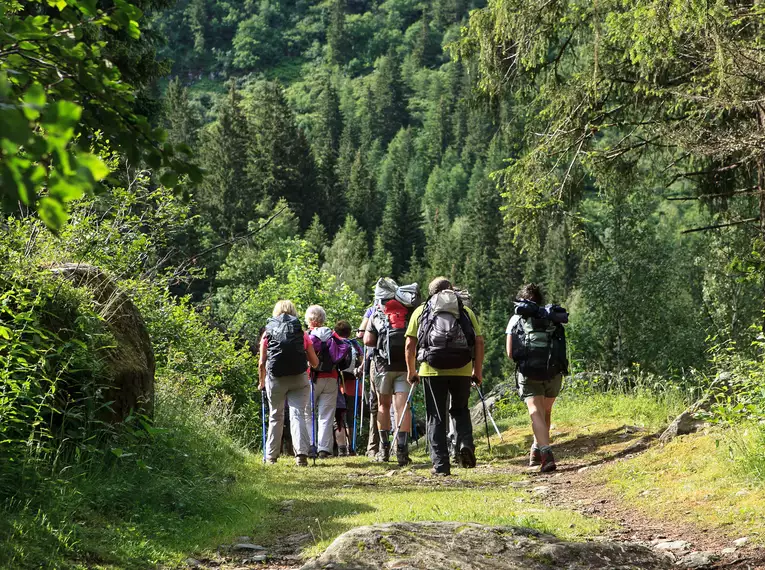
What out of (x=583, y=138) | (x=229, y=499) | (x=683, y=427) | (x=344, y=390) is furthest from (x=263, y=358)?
(x=583, y=138)

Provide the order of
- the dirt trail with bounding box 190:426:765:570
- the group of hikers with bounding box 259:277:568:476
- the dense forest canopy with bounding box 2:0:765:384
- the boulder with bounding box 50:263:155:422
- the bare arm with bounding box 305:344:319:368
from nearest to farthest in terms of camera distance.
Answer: the dense forest canopy with bounding box 2:0:765:384, the dirt trail with bounding box 190:426:765:570, the boulder with bounding box 50:263:155:422, the group of hikers with bounding box 259:277:568:476, the bare arm with bounding box 305:344:319:368

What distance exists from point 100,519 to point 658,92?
945 centimetres

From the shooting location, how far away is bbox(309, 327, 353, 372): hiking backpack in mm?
11070

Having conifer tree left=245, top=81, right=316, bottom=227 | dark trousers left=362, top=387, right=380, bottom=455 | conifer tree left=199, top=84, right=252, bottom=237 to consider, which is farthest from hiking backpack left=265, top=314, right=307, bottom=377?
conifer tree left=245, top=81, right=316, bottom=227

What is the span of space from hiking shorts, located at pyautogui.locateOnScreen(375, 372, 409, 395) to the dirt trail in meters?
1.09

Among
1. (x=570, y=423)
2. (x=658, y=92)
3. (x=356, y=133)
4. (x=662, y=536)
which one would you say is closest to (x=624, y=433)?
(x=570, y=423)

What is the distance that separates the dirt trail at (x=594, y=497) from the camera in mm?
5199

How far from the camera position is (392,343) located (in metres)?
10.7

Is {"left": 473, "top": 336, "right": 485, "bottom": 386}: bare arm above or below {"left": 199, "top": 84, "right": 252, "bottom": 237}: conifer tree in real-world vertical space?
below

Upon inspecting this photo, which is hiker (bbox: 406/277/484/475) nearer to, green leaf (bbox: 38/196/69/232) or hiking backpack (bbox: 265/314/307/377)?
hiking backpack (bbox: 265/314/307/377)

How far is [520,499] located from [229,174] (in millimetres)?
73960

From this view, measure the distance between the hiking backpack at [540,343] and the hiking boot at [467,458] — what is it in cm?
100

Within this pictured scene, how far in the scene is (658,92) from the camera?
12.1 metres

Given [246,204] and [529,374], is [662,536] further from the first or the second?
[246,204]
